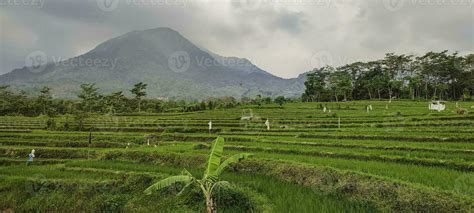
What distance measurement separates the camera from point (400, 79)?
70438 millimetres

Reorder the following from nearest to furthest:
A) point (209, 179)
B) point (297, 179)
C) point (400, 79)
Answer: point (209, 179)
point (297, 179)
point (400, 79)

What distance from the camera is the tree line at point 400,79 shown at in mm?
61156

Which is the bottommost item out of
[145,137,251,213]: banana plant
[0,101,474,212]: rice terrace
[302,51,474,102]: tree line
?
[0,101,474,212]: rice terrace

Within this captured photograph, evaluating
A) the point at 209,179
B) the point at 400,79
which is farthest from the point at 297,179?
the point at 400,79

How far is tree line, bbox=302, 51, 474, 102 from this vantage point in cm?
6116

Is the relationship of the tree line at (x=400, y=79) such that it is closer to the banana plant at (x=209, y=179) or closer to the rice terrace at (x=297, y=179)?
the rice terrace at (x=297, y=179)

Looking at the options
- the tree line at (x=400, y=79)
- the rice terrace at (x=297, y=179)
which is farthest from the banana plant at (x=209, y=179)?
the tree line at (x=400, y=79)

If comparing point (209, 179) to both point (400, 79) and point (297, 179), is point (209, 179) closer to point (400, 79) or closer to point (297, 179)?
point (297, 179)

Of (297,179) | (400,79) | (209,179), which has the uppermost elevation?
(400,79)

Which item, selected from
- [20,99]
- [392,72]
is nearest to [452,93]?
[392,72]

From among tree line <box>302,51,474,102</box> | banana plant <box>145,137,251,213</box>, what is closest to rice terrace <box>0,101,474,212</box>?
banana plant <box>145,137,251,213</box>

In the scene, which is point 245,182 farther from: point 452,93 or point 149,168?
point 452,93

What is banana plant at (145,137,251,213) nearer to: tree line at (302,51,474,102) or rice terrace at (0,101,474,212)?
rice terrace at (0,101,474,212)

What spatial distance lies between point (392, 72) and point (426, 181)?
240ft
